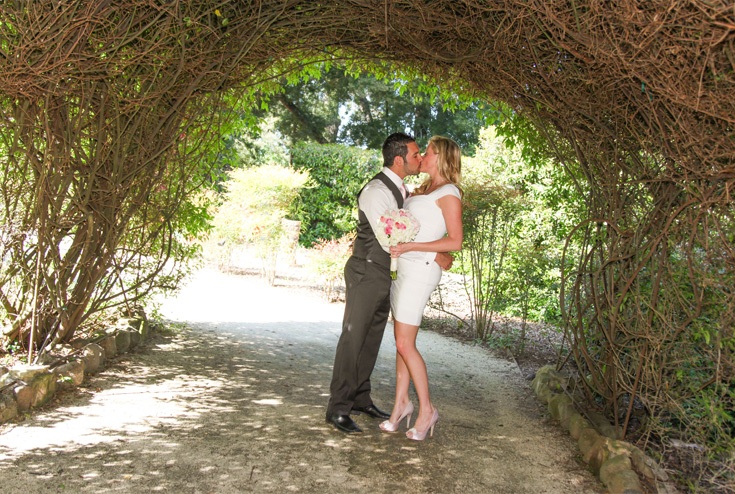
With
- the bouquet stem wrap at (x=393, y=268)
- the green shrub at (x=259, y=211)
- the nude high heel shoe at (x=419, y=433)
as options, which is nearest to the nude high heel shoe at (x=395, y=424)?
the nude high heel shoe at (x=419, y=433)

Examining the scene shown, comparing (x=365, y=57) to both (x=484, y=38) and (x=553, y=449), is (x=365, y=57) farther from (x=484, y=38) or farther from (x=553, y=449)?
(x=553, y=449)

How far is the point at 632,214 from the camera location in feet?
14.1

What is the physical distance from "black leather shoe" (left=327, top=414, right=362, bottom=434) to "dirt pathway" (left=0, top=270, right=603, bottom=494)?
69 mm

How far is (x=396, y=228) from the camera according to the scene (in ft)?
13.3

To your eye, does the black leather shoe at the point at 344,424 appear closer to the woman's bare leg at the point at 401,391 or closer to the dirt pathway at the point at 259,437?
the dirt pathway at the point at 259,437

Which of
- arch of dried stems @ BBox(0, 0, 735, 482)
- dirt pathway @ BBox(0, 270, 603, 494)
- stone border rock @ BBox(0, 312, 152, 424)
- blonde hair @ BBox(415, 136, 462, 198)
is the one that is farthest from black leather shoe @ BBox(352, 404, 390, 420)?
stone border rock @ BBox(0, 312, 152, 424)

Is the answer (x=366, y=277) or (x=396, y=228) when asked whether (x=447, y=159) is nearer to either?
(x=396, y=228)

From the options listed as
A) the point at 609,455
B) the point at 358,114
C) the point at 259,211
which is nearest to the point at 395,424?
the point at 609,455

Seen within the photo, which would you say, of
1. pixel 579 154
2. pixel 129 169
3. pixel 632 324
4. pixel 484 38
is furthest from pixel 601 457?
pixel 129 169

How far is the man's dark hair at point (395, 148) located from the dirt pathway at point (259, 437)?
6.03 ft

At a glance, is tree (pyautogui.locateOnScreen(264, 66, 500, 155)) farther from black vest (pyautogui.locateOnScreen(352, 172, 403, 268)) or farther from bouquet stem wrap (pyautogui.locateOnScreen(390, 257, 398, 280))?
bouquet stem wrap (pyautogui.locateOnScreen(390, 257, 398, 280))

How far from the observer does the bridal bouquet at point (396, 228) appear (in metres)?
4.05

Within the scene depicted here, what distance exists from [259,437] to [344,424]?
570 mm

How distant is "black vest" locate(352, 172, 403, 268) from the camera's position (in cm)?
439
